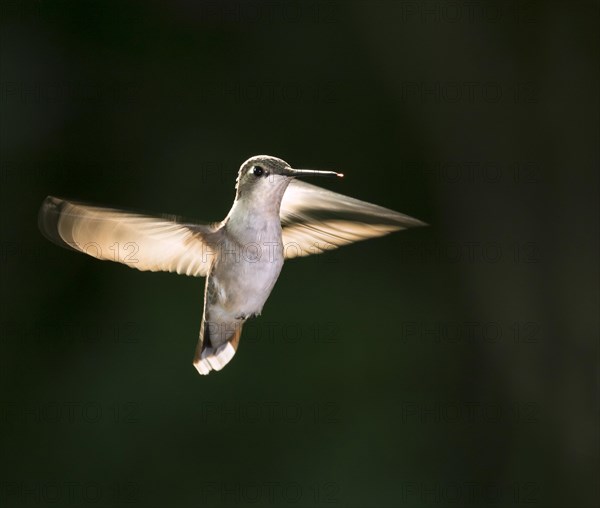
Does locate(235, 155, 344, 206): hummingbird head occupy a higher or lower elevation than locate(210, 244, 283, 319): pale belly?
higher

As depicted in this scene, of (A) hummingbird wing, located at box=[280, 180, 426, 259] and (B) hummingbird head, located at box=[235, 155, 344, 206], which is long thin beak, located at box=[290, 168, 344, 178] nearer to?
(B) hummingbird head, located at box=[235, 155, 344, 206]

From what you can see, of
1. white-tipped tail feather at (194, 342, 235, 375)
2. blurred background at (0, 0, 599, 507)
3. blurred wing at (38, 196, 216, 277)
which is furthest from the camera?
blurred background at (0, 0, 599, 507)

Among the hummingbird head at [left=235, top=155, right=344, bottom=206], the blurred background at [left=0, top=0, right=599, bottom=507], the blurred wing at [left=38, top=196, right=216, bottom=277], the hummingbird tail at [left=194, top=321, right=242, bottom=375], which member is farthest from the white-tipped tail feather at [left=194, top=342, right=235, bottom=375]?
the blurred background at [left=0, top=0, right=599, bottom=507]

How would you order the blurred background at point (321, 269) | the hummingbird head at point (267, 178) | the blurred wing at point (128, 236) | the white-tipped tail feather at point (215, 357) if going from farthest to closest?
the blurred background at point (321, 269), the white-tipped tail feather at point (215, 357), the hummingbird head at point (267, 178), the blurred wing at point (128, 236)

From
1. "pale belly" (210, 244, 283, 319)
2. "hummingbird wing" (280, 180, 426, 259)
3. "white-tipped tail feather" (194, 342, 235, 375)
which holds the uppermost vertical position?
"hummingbird wing" (280, 180, 426, 259)

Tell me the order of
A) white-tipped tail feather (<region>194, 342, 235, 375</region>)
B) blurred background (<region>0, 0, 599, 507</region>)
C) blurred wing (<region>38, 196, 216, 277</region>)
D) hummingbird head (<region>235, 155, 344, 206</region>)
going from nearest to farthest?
blurred wing (<region>38, 196, 216, 277</region>) → hummingbird head (<region>235, 155, 344, 206</region>) → white-tipped tail feather (<region>194, 342, 235, 375</region>) → blurred background (<region>0, 0, 599, 507</region>)

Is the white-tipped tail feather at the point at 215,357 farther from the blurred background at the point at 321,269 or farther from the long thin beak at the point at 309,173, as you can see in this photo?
the blurred background at the point at 321,269

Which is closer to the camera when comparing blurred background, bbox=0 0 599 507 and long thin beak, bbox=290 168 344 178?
long thin beak, bbox=290 168 344 178

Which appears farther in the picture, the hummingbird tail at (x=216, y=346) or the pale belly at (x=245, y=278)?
the hummingbird tail at (x=216, y=346)

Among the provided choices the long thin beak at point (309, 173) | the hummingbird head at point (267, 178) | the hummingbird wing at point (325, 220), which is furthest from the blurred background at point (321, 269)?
the long thin beak at point (309, 173)

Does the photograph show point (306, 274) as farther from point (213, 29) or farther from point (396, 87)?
point (213, 29)
